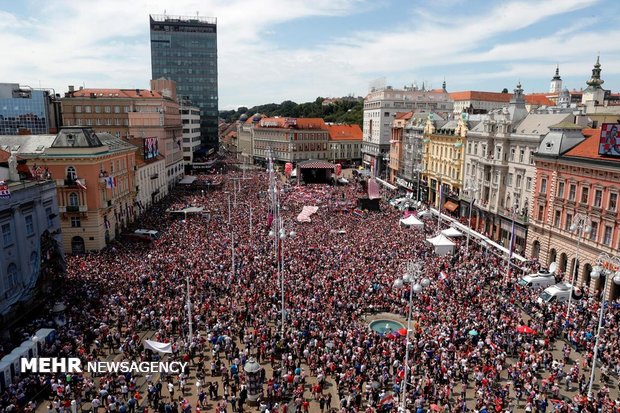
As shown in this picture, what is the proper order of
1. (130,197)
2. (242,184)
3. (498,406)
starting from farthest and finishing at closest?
(242,184), (130,197), (498,406)

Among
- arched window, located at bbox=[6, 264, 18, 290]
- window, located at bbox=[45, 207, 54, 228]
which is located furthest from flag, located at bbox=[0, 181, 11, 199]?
window, located at bbox=[45, 207, 54, 228]

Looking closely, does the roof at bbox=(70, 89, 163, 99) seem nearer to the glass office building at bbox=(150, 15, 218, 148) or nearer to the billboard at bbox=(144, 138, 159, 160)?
the billboard at bbox=(144, 138, 159, 160)

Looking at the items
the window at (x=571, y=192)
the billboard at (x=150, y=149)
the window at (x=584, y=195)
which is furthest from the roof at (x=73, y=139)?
the window at (x=584, y=195)

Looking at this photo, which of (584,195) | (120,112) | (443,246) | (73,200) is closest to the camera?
(584,195)

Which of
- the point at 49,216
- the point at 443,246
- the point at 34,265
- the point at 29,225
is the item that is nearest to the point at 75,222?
the point at 49,216

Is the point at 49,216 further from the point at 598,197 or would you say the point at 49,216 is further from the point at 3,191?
A: the point at 598,197

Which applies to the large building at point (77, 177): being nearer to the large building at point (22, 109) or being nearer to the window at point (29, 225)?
the window at point (29, 225)

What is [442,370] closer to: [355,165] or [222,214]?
[222,214]

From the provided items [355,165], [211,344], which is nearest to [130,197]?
[211,344]
